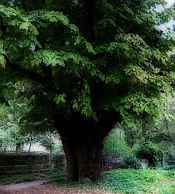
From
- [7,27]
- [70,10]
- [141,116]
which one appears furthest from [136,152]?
[7,27]

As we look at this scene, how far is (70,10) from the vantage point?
6.73m

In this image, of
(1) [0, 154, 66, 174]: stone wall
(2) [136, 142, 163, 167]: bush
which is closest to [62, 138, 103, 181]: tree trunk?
(2) [136, 142, 163, 167]: bush

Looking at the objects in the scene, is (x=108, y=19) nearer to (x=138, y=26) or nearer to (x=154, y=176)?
(x=138, y=26)

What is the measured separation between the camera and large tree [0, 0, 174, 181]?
4.45 meters

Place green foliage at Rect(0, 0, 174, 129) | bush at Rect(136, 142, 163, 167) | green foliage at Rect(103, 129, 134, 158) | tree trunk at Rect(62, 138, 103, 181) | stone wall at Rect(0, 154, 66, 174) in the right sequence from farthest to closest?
1. stone wall at Rect(0, 154, 66, 174)
2. green foliage at Rect(103, 129, 134, 158)
3. bush at Rect(136, 142, 163, 167)
4. tree trunk at Rect(62, 138, 103, 181)
5. green foliage at Rect(0, 0, 174, 129)

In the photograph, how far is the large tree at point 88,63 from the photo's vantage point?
445cm

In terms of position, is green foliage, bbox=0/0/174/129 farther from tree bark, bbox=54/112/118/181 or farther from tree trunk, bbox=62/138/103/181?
tree trunk, bbox=62/138/103/181

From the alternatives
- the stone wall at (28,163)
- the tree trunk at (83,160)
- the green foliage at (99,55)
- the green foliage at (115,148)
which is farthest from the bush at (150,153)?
the green foliage at (99,55)

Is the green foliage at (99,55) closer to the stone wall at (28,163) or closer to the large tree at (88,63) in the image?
the large tree at (88,63)

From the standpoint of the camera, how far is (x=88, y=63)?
5125mm

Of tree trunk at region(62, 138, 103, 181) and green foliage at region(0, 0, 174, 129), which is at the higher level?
green foliage at region(0, 0, 174, 129)

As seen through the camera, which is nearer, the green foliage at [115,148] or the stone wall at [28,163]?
the green foliage at [115,148]

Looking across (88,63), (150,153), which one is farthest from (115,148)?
(88,63)

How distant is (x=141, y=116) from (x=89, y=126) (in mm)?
2235
